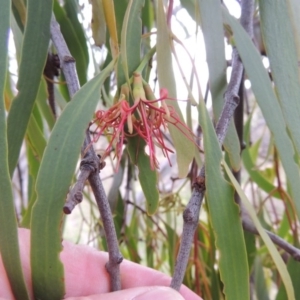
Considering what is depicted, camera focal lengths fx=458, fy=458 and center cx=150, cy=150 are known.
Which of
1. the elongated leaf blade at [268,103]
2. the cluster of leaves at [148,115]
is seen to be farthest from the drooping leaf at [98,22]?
→ the elongated leaf blade at [268,103]

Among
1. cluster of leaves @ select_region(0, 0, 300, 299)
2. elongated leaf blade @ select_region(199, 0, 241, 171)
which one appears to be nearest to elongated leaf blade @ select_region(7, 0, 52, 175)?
cluster of leaves @ select_region(0, 0, 300, 299)

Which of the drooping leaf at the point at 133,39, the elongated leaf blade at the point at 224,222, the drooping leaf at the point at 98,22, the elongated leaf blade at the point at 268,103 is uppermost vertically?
the drooping leaf at the point at 98,22

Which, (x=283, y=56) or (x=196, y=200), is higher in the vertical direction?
(x=283, y=56)

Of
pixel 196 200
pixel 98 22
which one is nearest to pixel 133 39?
pixel 98 22

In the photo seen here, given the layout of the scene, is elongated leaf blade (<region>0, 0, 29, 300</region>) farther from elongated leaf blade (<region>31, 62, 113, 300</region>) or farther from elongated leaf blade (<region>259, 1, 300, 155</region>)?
elongated leaf blade (<region>259, 1, 300, 155</region>)

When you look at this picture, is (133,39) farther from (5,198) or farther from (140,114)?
(5,198)

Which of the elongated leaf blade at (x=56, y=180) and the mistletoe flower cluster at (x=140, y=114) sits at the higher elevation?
the mistletoe flower cluster at (x=140, y=114)

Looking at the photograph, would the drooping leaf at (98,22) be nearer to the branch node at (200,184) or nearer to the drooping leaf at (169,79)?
the drooping leaf at (169,79)

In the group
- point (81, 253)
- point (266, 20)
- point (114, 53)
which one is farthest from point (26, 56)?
point (81, 253)
